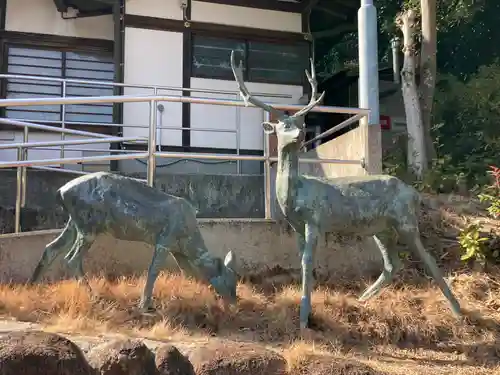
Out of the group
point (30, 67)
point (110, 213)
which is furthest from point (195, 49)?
point (110, 213)

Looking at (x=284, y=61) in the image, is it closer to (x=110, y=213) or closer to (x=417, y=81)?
(x=417, y=81)

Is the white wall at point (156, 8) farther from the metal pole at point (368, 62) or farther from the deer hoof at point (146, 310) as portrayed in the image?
the deer hoof at point (146, 310)

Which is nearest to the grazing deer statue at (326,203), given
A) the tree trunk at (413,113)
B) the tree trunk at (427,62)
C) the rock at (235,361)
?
the rock at (235,361)

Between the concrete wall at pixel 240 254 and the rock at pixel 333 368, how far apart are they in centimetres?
283

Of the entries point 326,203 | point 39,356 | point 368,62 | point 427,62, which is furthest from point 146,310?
point 427,62

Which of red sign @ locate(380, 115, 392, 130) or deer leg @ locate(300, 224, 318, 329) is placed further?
red sign @ locate(380, 115, 392, 130)

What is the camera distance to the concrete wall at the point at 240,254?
22.9 ft

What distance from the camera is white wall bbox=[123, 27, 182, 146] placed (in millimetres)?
12391

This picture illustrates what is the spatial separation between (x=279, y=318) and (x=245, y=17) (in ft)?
28.7

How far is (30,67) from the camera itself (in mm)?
12547

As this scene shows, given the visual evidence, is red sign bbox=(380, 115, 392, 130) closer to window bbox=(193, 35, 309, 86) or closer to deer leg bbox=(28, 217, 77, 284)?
window bbox=(193, 35, 309, 86)

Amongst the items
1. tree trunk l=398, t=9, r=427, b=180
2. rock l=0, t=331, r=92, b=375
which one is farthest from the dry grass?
tree trunk l=398, t=9, r=427, b=180

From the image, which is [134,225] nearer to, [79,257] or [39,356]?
[79,257]

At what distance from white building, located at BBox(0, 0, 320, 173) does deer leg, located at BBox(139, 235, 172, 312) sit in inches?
231
